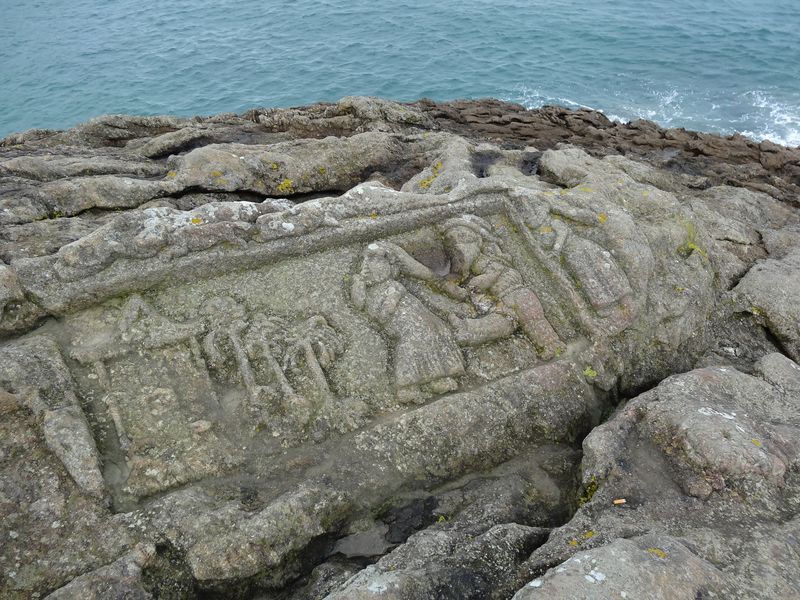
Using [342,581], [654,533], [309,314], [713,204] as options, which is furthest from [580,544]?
[713,204]

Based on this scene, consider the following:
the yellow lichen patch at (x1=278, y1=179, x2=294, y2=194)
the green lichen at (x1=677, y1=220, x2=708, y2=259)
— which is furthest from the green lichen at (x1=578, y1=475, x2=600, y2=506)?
the yellow lichen patch at (x1=278, y1=179, x2=294, y2=194)

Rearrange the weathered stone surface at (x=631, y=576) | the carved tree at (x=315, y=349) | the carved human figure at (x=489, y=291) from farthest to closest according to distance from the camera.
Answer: the carved human figure at (x=489, y=291) → the carved tree at (x=315, y=349) → the weathered stone surface at (x=631, y=576)

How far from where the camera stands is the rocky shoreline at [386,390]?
5.59 meters

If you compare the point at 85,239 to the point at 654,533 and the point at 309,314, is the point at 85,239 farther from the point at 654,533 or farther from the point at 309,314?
the point at 654,533

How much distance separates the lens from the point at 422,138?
45.6 ft

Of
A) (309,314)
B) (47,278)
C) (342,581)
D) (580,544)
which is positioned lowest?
(342,581)

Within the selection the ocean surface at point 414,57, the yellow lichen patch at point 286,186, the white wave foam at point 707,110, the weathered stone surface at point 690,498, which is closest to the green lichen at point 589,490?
the weathered stone surface at point 690,498

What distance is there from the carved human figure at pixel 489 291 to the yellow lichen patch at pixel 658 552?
3.35 metres

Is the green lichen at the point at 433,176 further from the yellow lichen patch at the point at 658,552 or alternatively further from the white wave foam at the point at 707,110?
the white wave foam at the point at 707,110

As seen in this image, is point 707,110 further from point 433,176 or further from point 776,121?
point 433,176

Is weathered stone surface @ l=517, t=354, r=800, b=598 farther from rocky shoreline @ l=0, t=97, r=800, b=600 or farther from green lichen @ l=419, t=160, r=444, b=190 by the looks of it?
green lichen @ l=419, t=160, r=444, b=190

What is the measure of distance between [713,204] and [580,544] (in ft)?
34.2

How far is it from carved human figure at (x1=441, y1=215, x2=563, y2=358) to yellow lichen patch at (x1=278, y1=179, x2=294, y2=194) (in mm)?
3792

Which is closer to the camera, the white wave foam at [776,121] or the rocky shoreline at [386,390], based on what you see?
the rocky shoreline at [386,390]
